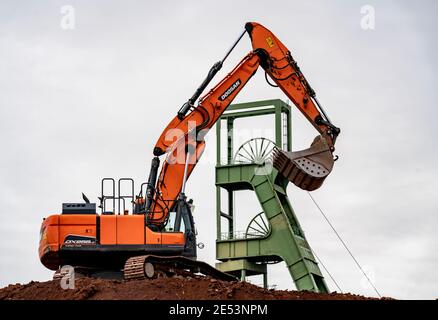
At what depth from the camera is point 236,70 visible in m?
35.1

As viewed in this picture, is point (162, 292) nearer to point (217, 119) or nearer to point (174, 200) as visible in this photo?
point (174, 200)

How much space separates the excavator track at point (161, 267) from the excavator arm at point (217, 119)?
1906 millimetres

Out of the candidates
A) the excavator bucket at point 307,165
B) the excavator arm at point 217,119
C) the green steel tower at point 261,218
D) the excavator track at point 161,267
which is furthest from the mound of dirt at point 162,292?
the green steel tower at point 261,218

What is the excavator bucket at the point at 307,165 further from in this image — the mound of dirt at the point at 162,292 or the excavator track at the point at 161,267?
the mound of dirt at the point at 162,292

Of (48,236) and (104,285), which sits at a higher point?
(48,236)

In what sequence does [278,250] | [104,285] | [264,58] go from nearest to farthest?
[104,285] < [264,58] < [278,250]

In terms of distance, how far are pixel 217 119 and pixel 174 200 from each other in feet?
13.1

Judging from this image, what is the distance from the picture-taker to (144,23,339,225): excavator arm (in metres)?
31.2

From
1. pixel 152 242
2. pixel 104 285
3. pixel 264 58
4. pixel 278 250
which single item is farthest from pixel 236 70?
pixel 278 250

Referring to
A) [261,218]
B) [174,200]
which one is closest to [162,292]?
[174,200]

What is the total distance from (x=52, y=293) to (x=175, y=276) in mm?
3326

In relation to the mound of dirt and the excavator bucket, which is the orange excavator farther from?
the mound of dirt
